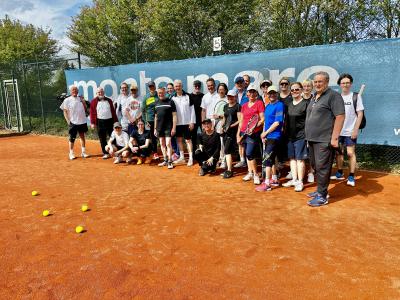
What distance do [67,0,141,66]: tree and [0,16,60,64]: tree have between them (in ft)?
6.43

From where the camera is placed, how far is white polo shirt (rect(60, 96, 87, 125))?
8.17 meters

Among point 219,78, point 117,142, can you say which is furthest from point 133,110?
point 219,78

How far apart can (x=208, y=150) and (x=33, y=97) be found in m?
11.4

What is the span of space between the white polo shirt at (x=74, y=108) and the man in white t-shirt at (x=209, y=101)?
10.9ft

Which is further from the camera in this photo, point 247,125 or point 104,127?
point 104,127

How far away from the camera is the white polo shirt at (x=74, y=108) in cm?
817

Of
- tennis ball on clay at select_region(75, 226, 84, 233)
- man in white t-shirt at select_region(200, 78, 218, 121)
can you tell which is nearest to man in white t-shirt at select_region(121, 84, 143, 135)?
man in white t-shirt at select_region(200, 78, 218, 121)

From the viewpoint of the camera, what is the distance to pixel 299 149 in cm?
512

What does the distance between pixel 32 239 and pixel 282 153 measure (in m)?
4.19

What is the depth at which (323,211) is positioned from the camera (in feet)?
14.5

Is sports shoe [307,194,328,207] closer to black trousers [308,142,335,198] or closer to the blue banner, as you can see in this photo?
black trousers [308,142,335,198]

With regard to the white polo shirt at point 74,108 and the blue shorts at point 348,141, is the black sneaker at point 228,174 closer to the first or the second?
the blue shorts at point 348,141

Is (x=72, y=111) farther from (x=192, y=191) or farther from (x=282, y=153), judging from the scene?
(x=282, y=153)

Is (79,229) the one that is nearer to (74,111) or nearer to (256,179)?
(256,179)
